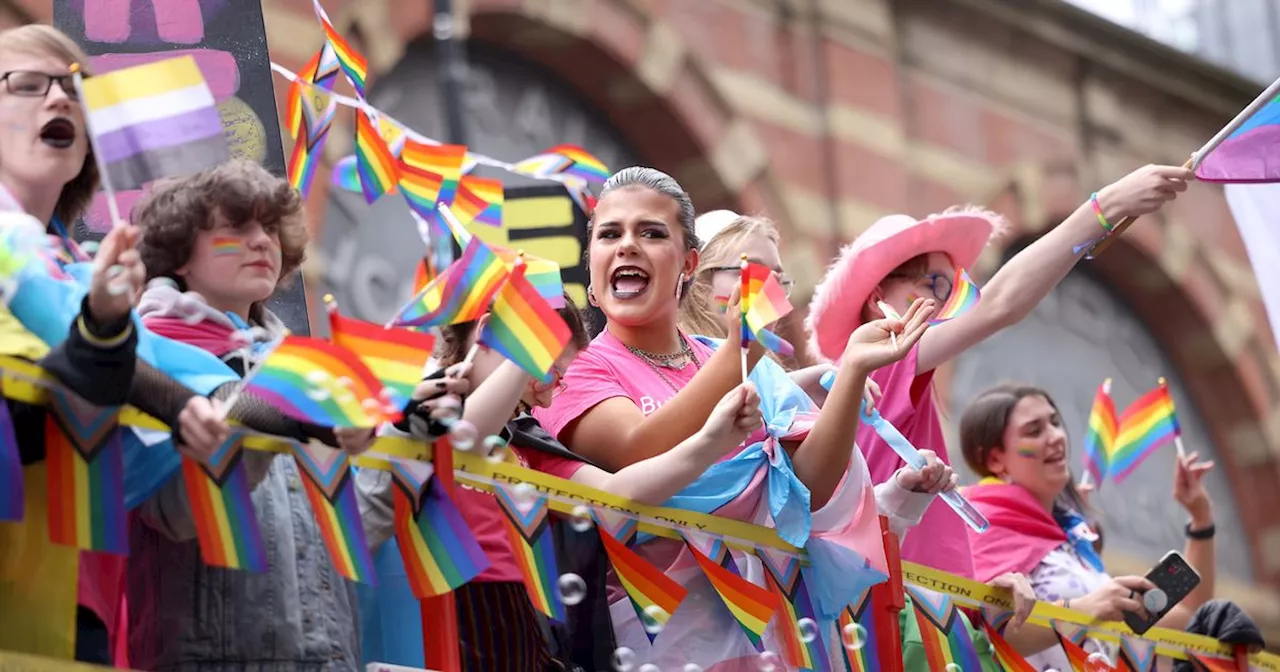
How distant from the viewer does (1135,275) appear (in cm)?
1346

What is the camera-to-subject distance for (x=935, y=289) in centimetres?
457

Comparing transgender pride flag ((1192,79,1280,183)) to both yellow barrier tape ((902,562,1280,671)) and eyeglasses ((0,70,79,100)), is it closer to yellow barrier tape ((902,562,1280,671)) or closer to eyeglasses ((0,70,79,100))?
yellow barrier tape ((902,562,1280,671))

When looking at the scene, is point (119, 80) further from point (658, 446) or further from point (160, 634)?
point (658, 446)

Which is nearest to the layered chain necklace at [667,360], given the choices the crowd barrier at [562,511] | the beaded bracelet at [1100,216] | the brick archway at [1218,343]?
the crowd barrier at [562,511]

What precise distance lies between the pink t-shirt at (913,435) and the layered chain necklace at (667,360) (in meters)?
0.39

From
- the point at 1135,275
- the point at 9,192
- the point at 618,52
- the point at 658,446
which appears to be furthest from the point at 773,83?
the point at 9,192

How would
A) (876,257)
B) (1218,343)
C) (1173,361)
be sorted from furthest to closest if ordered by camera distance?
(1173,361), (1218,343), (876,257)

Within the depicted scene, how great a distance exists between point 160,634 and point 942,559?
6.71 ft

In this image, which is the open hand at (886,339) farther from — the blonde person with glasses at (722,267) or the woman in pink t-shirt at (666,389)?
the blonde person with glasses at (722,267)

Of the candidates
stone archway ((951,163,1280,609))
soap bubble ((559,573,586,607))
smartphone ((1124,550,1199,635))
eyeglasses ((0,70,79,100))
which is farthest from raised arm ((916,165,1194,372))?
stone archway ((951,163,1280,609))

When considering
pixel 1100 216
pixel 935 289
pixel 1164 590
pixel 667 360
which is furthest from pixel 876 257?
pixel 1164 590

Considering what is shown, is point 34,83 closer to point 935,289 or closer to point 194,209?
point 194,209

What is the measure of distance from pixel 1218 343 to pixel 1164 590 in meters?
9.17

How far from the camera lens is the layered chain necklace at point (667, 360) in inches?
162
